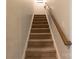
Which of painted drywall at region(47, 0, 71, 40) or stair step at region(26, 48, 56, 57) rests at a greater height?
painted drywall at region(47, 0, 71, 40)

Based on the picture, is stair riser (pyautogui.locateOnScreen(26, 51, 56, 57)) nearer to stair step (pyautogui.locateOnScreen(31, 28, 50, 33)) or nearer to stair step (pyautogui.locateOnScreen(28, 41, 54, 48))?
stair step (pyautogui.locateOnScreen(28, 41, 54, 48))

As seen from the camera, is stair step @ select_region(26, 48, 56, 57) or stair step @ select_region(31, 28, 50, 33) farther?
stair step @ select_region(31, 28, 50, 33)

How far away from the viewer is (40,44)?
4832 mm

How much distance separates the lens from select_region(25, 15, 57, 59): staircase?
425 centimetres

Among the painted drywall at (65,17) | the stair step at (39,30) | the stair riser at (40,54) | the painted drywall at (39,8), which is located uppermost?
the painted drywall at (39,8)

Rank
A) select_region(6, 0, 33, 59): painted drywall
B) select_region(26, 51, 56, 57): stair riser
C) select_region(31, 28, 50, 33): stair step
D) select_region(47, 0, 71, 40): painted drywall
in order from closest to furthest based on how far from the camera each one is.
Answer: select_region(6, 0, 33, 59): painted drywall
select_region(47, 0, 71, 40): painted drywall
select_region(26, 51, 56, 57): stair riser
select_region(31, 28, 50, 33): stair step

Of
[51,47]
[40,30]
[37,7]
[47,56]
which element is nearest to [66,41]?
[47,56]

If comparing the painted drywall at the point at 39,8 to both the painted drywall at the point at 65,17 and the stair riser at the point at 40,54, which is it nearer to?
the stair riser at the point at 40,54

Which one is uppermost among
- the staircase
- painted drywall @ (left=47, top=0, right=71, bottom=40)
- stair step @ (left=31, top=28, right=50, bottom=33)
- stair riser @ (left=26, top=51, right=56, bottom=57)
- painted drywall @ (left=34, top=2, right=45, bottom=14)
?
painted drywall @ (left=34, top=2, right=45, bottom=14)

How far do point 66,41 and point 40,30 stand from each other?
3313 mm

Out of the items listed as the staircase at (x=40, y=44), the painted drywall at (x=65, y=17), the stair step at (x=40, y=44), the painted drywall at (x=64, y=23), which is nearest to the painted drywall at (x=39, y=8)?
the staircase at (x=40, y=44)

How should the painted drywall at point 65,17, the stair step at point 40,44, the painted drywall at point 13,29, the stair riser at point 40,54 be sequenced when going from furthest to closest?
the stair step at point 40,44, the stair riser at point 40,54, the painted drywall at point 65,17, the painted drywall at point 13,29

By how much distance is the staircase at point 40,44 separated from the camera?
4254 millimetres

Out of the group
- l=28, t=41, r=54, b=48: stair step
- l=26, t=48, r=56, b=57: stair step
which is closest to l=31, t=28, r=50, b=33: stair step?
l=28, t=41, r=54, b=48: stair step
